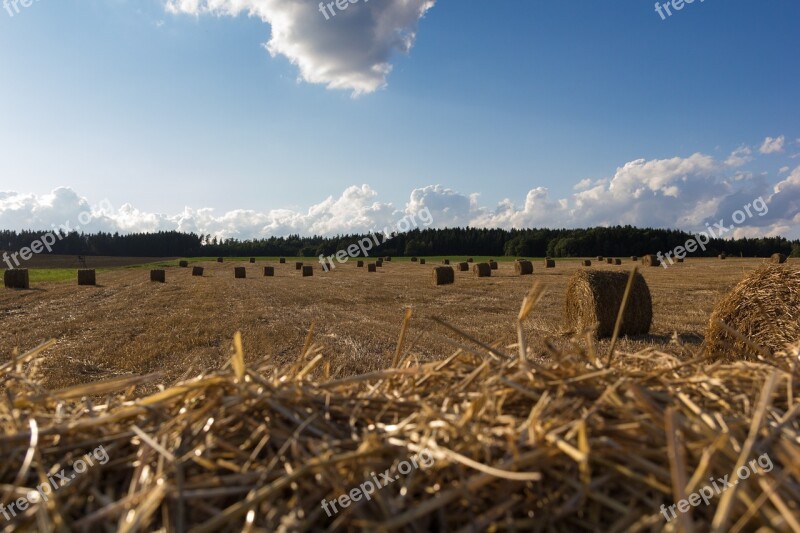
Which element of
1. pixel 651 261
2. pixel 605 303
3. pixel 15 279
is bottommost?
pixel 15 279

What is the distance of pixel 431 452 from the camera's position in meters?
1.61

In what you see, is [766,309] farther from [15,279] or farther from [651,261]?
[651,261]

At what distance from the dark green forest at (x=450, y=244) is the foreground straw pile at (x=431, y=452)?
330 feet

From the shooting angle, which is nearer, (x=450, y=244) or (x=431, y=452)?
(x=431, y=452)

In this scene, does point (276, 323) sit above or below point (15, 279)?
below

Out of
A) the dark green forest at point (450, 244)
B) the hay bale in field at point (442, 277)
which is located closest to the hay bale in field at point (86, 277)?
the hay bale in field at point (442, 277)

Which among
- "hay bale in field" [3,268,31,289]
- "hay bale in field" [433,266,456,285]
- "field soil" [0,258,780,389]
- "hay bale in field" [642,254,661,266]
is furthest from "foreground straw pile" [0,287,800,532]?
"hay bale in field" [642,254,661,266]

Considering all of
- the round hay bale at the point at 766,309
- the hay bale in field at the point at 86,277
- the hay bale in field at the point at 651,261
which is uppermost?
the round hay bale at the point at 766,309

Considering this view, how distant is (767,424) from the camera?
65.8 inches

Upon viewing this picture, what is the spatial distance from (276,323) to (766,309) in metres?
13.0

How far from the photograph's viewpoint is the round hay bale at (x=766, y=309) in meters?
6.58

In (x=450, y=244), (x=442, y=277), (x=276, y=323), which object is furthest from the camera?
(x=450, y=244)

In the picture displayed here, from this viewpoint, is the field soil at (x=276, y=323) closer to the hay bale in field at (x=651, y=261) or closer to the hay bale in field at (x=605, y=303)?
the hay bale in field at (x=605, y=303)

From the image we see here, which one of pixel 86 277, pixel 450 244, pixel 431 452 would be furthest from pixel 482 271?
pixel 450 244
